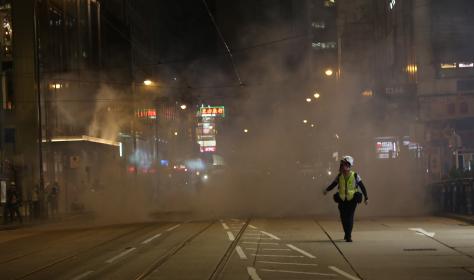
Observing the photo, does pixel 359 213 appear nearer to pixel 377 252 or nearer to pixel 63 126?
pixel 377 252

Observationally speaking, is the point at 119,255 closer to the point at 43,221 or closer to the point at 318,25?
the point at 43,221

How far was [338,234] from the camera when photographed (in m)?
12.7

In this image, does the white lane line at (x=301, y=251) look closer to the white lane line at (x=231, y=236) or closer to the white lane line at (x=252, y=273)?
the white lane line at (x=252, y=273)

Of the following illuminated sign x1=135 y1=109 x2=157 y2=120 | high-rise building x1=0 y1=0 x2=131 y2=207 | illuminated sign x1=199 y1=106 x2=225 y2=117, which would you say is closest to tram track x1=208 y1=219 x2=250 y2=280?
high-rise building x1=0 y1=0 x2=131 y2=207

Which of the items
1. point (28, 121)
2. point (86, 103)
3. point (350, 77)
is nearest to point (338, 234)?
point (350, 77)

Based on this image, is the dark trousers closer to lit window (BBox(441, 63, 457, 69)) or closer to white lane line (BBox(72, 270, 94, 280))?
white lane line (BBox(72, 270, 94, 280))

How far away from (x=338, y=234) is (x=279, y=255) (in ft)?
10.5

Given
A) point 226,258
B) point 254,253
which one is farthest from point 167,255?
point 254,253

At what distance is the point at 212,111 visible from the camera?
4541cm

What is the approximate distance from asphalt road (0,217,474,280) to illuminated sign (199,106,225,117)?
93.9ft

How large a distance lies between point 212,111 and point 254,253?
3555cm

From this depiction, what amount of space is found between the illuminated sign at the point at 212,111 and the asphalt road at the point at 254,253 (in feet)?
93.9

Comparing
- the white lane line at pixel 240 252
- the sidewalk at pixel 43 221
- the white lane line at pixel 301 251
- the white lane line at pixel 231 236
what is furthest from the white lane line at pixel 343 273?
the sidewalk at pixel 43 221

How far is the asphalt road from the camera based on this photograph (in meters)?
8.13
